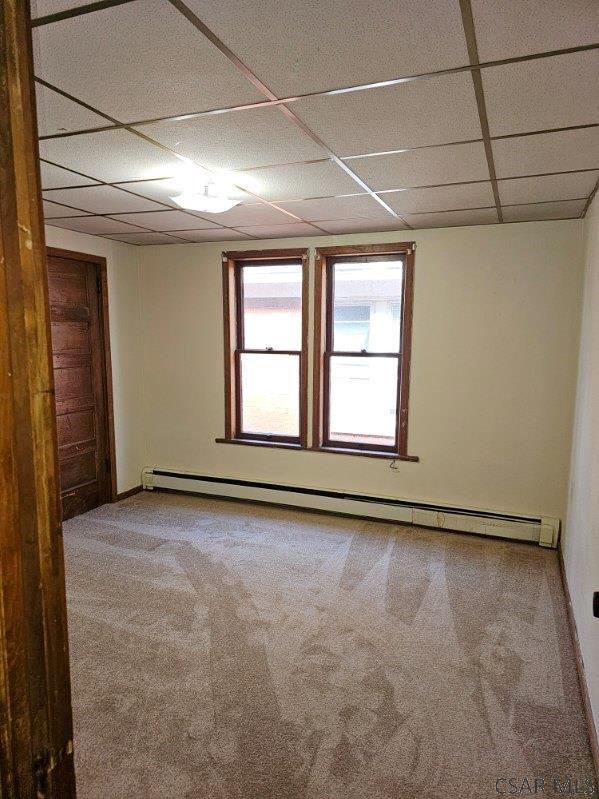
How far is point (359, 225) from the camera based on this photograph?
386 centimetres

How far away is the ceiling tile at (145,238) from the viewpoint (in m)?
4.32

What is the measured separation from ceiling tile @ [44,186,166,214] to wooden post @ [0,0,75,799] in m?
2.50

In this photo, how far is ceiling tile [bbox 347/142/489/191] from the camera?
2229 millimetres

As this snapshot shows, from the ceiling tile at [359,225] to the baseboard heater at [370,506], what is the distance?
2.31 m

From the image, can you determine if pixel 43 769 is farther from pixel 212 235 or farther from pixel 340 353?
pixel 212 235

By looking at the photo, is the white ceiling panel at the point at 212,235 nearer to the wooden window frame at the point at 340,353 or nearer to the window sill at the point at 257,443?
the wooden window frame at the point at 340,353

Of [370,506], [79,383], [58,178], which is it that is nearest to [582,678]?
[370,506]

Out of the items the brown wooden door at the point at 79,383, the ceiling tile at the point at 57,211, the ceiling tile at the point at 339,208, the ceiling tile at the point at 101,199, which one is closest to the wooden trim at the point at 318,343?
the ceiling tile at the point at 339,208

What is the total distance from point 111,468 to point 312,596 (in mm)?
2595

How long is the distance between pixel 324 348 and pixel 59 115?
9.53 feet

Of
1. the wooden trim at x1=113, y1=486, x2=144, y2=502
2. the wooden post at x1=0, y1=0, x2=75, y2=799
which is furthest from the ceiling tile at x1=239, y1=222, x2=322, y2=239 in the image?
the wooden post at x1=0, y1=0, x2=75, y2=799

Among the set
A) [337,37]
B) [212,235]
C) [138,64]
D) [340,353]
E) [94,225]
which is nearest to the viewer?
[337,37]

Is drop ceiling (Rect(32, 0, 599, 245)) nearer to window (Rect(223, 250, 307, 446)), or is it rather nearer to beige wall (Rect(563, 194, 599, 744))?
beige wall (Rect(563, 194, 599, 744))

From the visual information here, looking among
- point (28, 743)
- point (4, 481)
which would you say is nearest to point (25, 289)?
point (4, 481)
